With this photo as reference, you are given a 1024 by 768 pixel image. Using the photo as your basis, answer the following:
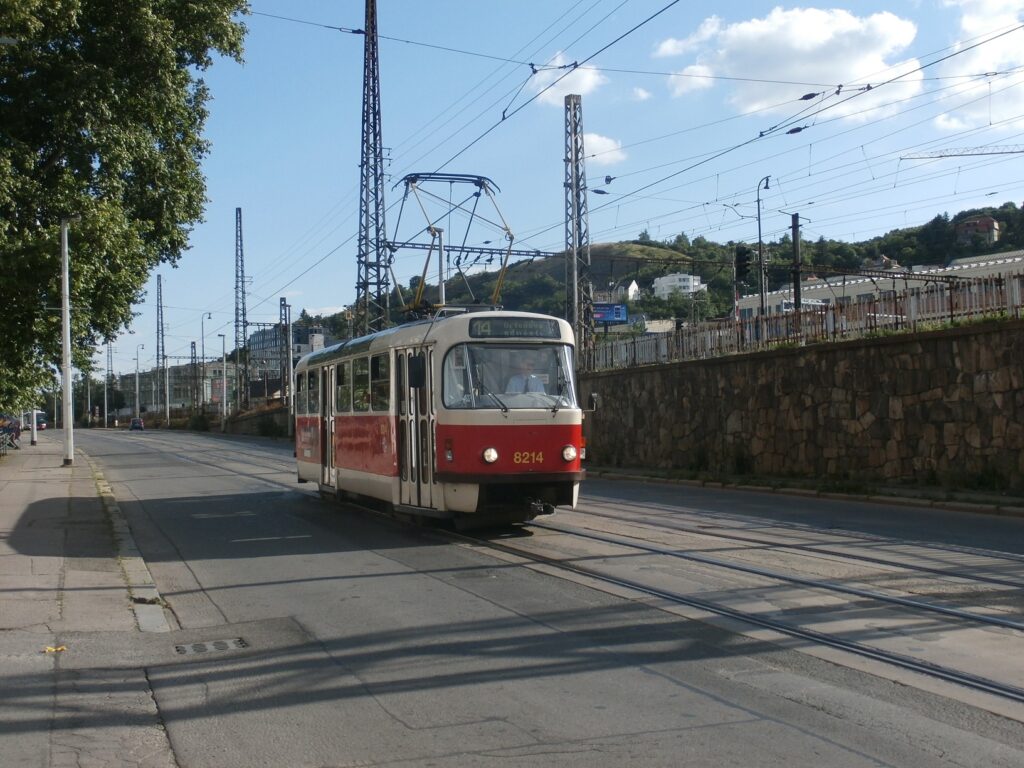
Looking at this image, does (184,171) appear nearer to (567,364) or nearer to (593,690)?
(567,364)

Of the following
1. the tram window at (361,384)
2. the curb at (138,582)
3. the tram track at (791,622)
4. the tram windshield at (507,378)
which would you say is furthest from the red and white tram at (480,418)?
the curb at (138,582)

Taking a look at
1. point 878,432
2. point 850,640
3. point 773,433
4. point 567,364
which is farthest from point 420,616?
point 773,433

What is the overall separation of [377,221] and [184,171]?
13249 mm

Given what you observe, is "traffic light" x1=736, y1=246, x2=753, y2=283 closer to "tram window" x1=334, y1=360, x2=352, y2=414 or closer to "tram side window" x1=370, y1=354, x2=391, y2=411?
"tram window" x1=334, y1=360, x2=352, y2=414

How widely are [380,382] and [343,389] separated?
2258mm

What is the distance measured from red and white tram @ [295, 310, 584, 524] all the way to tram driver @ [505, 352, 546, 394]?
0.01 metres

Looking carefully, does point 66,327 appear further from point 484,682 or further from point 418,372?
point 484,682

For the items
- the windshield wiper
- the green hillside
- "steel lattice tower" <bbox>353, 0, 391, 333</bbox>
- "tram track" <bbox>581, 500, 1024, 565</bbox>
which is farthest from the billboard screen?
the windshield wiper

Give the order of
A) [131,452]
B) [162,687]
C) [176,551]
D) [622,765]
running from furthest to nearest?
[131,452] < [176,551] < [162,687] < [622,765]

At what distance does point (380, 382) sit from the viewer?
587 inches

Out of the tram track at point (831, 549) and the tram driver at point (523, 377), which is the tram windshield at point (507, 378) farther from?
the tram track at point (831, 549)

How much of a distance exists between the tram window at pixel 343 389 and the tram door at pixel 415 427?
2.60 metres

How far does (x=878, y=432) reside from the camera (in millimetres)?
20578

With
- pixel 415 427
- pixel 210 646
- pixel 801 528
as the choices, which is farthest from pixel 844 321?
pixel 210 646
